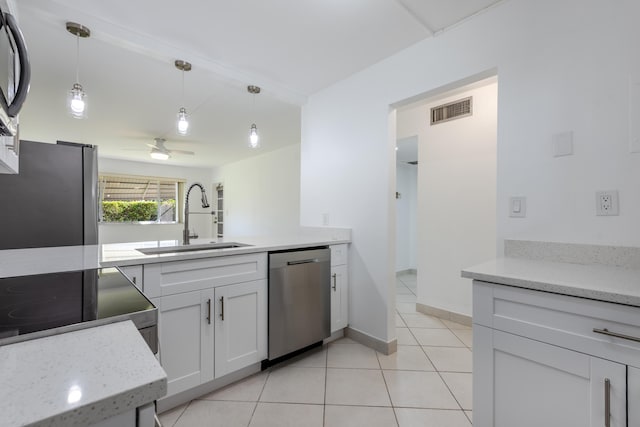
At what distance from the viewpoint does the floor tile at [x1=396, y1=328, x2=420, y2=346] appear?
2395mm

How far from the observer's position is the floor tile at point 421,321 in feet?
8.98

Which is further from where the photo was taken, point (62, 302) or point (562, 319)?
point (562, 319)

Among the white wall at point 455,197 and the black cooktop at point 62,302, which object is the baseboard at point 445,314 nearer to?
the white wall at point 455,197

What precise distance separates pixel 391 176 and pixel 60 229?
2.31 meters

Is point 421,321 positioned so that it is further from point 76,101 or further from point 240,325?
point 76,101

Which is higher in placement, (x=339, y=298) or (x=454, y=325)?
(x=339, y=298)

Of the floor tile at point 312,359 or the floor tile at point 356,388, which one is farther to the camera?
the floor tile at point 312,359

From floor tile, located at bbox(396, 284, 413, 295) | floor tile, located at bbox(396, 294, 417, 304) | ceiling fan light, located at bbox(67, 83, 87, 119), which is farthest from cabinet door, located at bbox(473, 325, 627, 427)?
floor tile, located at bbox(396, 284, 413, 295)

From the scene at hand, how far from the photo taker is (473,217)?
2.73 meters

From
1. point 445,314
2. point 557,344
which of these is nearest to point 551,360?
point 557,344

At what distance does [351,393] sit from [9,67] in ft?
7.09

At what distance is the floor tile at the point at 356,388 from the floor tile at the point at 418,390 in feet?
0.20

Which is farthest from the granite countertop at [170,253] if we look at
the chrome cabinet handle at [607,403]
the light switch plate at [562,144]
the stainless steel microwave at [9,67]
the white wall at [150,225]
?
the white wall at [150,225]

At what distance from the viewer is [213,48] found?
82.9 inches
